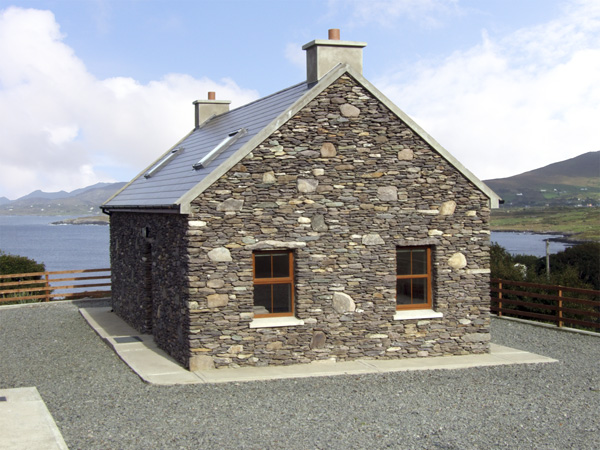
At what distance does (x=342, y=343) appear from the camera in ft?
41.9

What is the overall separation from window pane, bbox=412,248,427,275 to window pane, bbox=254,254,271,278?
9.78ft

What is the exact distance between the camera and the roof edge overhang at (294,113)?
11719 millimetres

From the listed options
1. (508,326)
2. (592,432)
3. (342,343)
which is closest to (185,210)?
(342,343)

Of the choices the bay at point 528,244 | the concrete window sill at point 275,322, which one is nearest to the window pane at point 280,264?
the concrete window sill at point 275,322

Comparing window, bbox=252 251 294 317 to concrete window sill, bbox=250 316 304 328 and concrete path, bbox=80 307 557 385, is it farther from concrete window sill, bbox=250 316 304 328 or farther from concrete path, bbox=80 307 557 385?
concrete path, bbox=80 307 557 385

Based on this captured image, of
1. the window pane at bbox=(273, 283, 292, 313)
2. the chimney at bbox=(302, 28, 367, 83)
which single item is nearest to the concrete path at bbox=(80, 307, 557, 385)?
the window pane at bbox=(273, 283, 292, 313)

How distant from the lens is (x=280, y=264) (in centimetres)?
1259

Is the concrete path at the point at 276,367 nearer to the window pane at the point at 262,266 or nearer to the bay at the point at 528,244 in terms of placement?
the window pane at the point at 262,266

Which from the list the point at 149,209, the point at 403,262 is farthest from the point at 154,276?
the point at 403,262

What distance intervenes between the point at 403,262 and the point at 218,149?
4.36 meters

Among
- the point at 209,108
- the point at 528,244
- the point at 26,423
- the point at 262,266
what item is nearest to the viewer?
the point at 26,423

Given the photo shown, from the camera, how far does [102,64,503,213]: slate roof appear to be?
1205 centimetres

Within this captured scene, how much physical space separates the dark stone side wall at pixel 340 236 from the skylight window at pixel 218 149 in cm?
149

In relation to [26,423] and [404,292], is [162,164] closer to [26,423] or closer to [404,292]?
[404,292]
